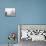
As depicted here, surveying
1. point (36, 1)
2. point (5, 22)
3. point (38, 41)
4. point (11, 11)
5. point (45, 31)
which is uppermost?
point (36, 1)

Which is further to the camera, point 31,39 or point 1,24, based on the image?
point 1,24

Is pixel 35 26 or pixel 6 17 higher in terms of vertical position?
pixel 6 17

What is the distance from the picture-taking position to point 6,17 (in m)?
3.19

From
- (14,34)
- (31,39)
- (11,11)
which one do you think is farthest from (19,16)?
(31,39)

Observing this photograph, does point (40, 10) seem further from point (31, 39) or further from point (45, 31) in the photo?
point (31, 39)

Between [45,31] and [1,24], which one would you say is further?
[1,24]

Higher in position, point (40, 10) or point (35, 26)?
point (40, 10)

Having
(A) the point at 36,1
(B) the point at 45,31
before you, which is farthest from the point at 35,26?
(A) the point at 36,1

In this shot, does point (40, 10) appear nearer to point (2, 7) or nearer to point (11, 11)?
point (11, 11)

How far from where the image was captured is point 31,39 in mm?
2967

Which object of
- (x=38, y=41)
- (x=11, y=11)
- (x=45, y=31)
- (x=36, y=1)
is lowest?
(x=38, y=41)

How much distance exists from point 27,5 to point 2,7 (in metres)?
0.66

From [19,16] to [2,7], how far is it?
0.51 m

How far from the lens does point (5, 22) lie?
10.5 ft
